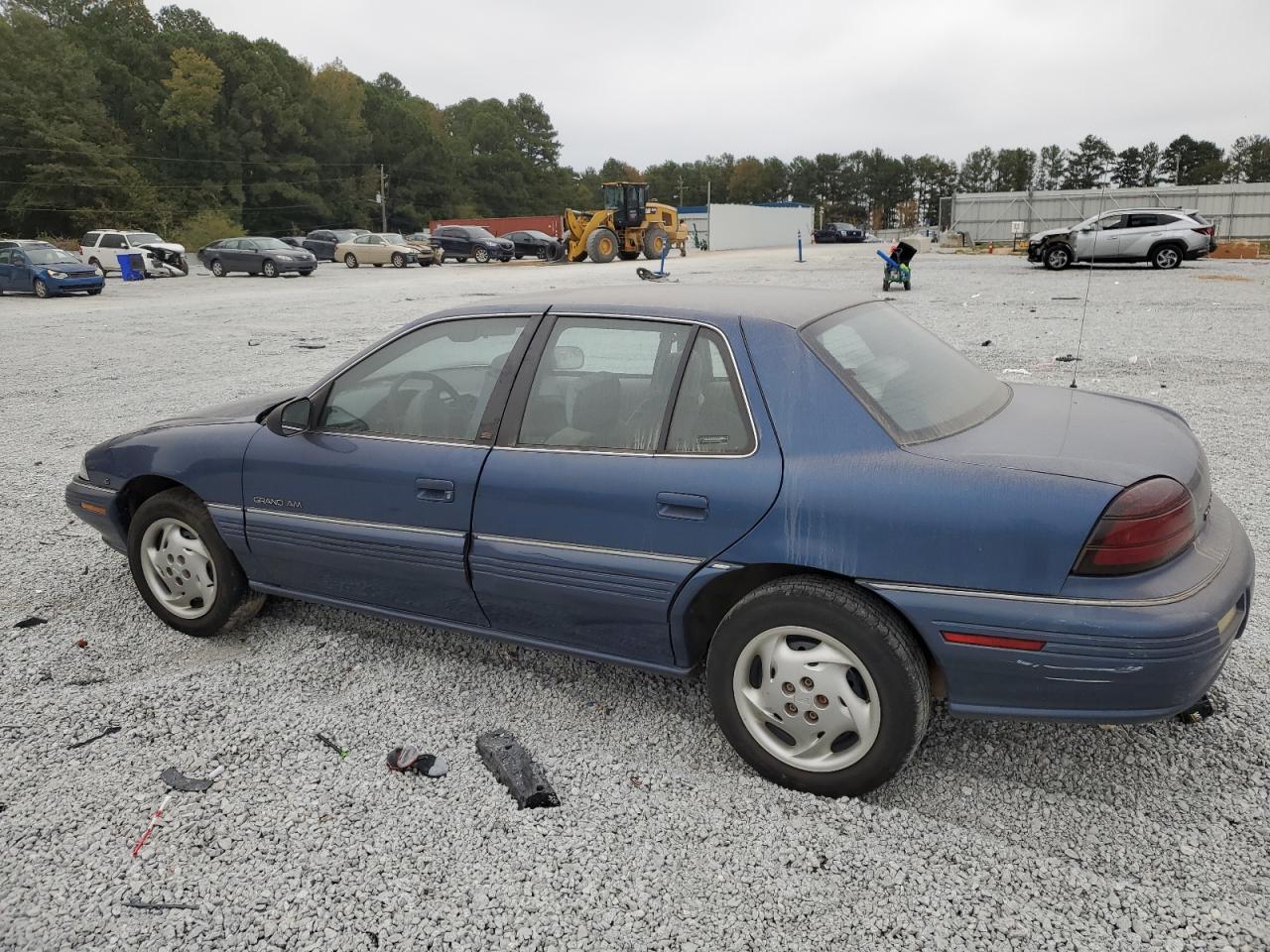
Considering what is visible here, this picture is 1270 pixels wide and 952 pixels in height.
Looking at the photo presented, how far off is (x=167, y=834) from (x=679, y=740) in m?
1.60

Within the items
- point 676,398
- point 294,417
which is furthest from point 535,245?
point 676,398

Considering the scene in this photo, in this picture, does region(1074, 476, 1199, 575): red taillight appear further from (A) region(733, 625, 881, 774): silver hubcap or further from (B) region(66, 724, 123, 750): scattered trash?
(B) region(66, 724, 123, 750): scattered trash

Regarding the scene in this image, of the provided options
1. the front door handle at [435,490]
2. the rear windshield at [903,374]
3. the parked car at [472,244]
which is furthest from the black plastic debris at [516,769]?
the parked car at [472,244]

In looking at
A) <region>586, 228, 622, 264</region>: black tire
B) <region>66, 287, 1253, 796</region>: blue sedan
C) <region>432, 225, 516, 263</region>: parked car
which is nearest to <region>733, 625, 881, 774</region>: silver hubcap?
<region>66, 287, 1253, 796</region>: blue sedan

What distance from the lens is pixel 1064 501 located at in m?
2.32

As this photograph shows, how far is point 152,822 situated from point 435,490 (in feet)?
4.40

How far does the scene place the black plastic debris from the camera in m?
2.72

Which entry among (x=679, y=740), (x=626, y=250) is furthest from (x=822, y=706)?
(x=626, y=250)

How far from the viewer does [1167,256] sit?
23547mm

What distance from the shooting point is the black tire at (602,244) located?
34469 mm

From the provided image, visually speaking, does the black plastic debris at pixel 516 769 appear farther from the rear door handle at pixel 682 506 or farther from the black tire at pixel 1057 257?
the black tire at pixel 1057 257

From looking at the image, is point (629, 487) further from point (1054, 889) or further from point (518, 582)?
point (1054, 889)

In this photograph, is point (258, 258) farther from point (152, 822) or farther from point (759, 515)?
point (759, 515)

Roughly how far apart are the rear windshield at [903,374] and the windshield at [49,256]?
26357mm
